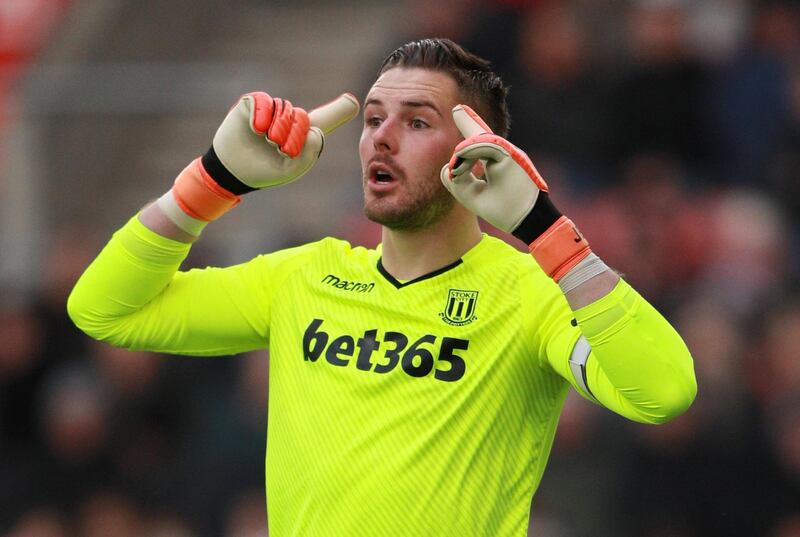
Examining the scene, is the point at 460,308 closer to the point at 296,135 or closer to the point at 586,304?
the point at 586,304

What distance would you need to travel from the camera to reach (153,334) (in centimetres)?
436

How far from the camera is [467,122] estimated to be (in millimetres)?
3867

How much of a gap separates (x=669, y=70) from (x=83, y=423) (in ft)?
13.0

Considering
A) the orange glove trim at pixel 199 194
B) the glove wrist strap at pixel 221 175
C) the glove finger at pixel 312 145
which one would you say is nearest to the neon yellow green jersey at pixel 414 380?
the orange glove trim at pixel 199 194

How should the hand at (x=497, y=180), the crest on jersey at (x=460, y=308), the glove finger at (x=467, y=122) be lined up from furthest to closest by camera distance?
the crest on jersey at (x=460, y=308)
the glove finger at (x=467, y=122)
the hand at (x=497, y=180)

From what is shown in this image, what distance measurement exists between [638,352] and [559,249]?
33 centimetres

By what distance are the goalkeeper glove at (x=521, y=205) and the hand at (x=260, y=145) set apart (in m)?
0.62

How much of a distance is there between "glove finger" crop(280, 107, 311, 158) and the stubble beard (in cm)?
26

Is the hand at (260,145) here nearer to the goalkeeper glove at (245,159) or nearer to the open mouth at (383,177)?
the goalkeeper glove at (245,159)

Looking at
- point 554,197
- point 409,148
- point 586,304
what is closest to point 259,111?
point 409,148

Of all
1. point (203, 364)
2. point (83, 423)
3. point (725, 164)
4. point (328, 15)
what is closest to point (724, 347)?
point (725, 164)

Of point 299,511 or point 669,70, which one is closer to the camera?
point 299,511

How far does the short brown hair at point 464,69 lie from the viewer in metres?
4.26

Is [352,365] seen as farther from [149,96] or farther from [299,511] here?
[149,96]
